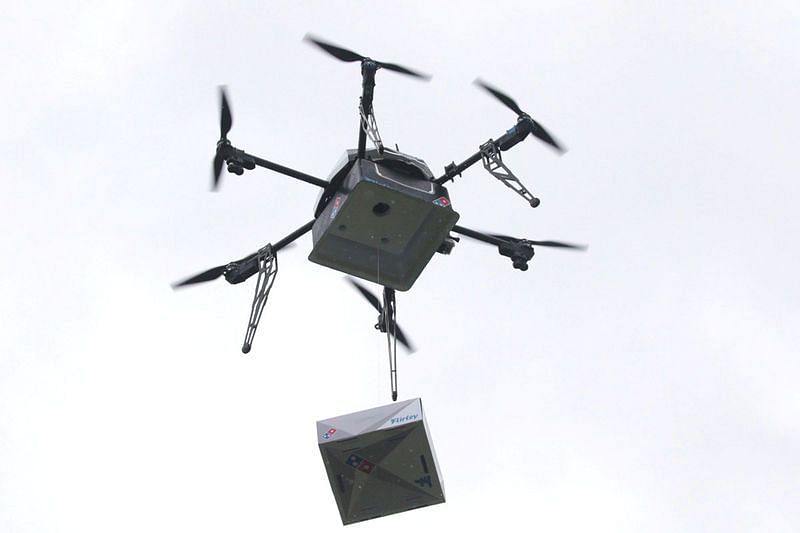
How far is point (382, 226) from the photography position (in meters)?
31.7

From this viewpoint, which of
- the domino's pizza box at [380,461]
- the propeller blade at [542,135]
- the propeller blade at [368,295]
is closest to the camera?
the domino's pizza box at [380,461]

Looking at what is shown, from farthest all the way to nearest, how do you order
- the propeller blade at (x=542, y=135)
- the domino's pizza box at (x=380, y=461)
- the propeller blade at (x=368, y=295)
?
the propeller blade at (x=368, y=295), the propeller blade at (x=542, y=135), the domino's pizza box at (x=380, y=461)

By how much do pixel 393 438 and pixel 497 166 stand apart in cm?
717

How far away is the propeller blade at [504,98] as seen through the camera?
105 feet

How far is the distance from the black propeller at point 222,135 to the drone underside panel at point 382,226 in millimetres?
→ 2775

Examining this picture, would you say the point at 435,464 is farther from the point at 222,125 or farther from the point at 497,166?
the point at 222,125

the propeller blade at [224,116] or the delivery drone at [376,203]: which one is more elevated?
the propeller blade at [224,116]

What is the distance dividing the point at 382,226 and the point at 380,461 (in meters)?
5.65

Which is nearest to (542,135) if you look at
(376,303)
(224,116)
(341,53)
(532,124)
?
(532,124)

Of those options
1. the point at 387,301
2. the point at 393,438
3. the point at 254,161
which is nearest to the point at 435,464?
the point at 393,438

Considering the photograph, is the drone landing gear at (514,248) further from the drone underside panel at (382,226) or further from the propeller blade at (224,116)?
the propeller blade at (224,116)

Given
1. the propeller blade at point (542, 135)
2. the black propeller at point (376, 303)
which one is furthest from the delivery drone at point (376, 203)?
the black propeller at point (376, 303)

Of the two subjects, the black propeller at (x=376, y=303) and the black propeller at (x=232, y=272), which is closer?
the black propeller at (x=232, y=272)

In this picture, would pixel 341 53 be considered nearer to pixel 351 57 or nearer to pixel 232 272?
pixel 351 57
